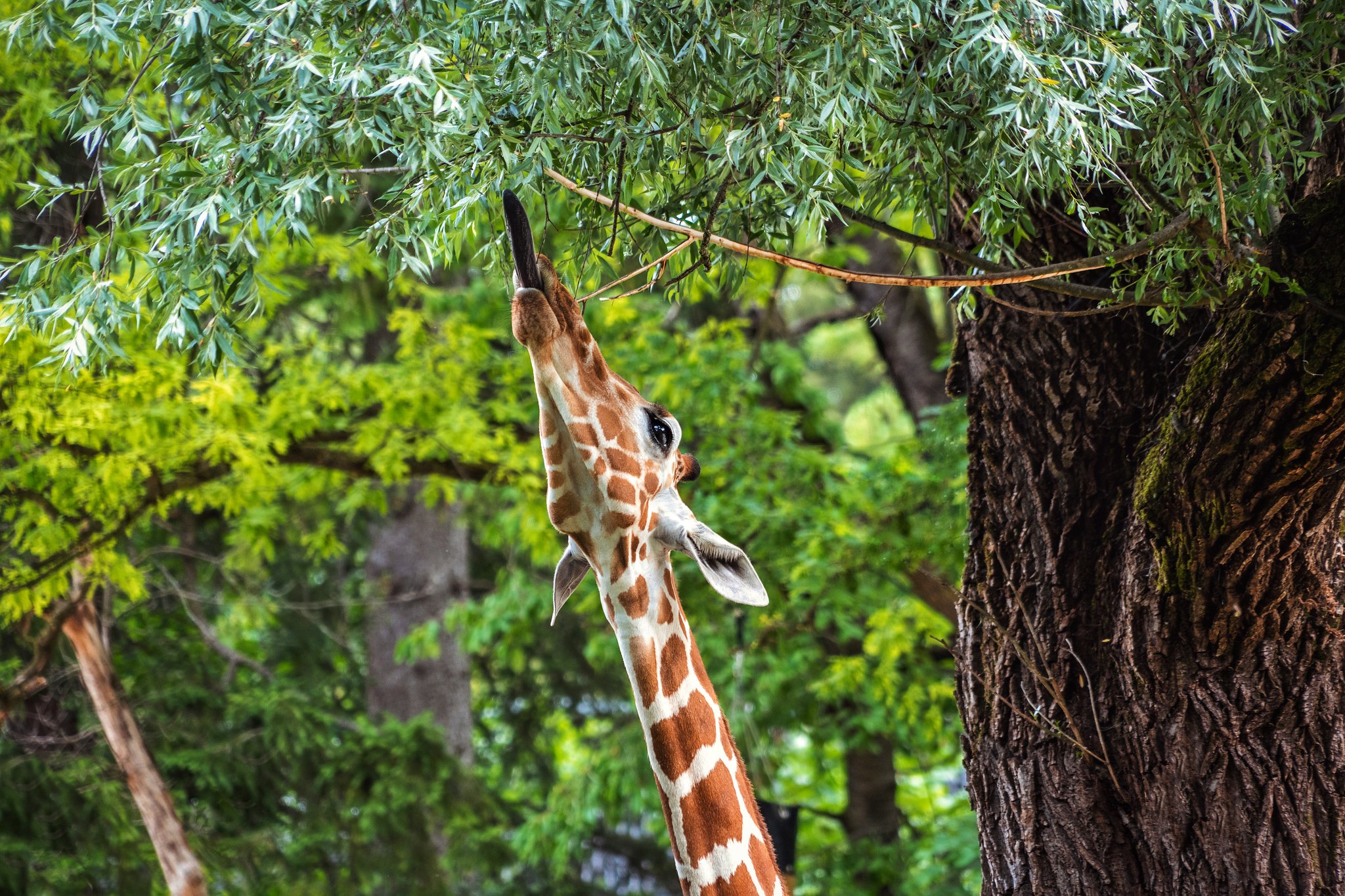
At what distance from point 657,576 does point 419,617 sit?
329 inches

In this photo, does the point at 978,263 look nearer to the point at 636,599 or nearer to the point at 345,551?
the point at 636,599

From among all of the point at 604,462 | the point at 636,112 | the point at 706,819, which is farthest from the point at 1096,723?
the point at 636,112

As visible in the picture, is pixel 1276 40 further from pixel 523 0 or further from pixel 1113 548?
pixel 523 0

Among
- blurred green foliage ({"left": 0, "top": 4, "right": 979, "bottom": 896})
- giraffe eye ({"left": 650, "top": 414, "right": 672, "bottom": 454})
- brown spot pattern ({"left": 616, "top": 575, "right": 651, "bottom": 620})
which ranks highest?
blurred green foliage ({"left": 0, "top": 4, "right": 979, "bottom": 896})

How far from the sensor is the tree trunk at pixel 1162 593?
2.78 meters

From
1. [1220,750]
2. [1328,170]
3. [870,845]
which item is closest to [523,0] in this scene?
[1328,170]

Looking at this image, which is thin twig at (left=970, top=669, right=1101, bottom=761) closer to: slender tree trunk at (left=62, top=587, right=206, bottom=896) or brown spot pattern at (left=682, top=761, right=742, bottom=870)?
brown spot pattern at (left=682, top=761, right=742, bottom=870)

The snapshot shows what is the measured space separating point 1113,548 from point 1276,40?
1342mm

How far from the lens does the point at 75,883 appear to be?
742cm

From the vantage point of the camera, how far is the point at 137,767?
22.2ft

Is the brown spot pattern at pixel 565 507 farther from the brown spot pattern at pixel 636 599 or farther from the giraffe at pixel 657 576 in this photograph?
the brown spot pattern at pixel 636 599

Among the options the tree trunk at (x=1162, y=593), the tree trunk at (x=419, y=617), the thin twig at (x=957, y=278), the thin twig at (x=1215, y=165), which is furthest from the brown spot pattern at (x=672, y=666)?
the tree trunk at (x=419, y=617)

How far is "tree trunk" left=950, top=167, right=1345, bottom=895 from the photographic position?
278cm

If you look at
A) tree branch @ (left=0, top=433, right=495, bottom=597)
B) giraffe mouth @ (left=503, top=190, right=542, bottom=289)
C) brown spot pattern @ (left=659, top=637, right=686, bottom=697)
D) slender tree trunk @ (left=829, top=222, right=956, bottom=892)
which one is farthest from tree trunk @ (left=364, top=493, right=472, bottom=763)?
giraffe mouth @ (left=503, top=190, right=542, bottom=289)
